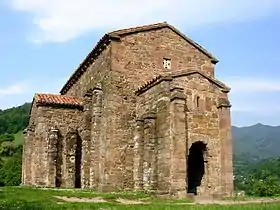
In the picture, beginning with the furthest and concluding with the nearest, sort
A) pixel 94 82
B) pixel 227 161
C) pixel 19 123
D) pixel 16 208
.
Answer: pixel 19 123 < pixel 94 82 < pixel 227 161 < pixel 16 208

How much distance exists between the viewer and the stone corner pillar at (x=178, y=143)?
23.1 meters

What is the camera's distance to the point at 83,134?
30.0 meters

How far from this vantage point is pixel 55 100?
31562 millimetres

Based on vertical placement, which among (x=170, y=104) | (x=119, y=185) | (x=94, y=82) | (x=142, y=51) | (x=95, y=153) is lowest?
(x=119, y=185)

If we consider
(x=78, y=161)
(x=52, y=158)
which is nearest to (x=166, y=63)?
(x=78, y=161)

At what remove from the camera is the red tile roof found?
30.9 m

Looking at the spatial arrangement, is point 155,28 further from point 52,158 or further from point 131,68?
point 52,158

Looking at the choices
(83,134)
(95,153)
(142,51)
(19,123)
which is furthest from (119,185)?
(19,123)

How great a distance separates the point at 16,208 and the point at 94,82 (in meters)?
17.5

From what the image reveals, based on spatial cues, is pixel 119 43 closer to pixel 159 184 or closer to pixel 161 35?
pixel 161 35

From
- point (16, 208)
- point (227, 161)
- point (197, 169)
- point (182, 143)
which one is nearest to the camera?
point (16, 208)

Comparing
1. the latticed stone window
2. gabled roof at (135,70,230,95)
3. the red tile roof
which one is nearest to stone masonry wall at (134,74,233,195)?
gabled roof at (135,70,230,95)

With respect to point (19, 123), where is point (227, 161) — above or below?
below

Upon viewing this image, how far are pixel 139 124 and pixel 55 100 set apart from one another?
803cm
